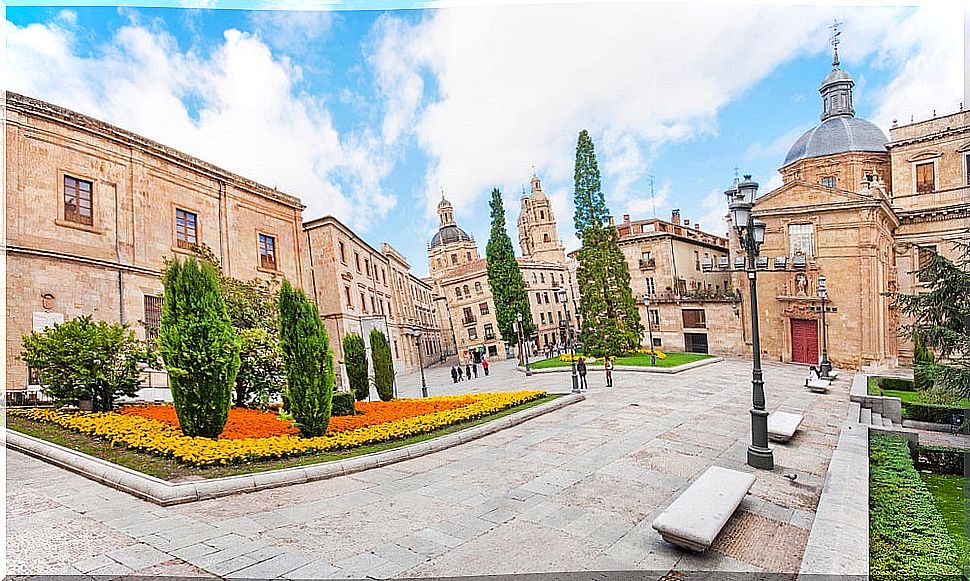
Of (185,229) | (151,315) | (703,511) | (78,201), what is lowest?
(703,511)

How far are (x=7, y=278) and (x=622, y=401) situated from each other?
34.7ft

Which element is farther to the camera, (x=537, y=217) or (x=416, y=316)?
(x=537, y=217)

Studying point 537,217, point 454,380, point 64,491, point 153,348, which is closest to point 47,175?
point 153,348

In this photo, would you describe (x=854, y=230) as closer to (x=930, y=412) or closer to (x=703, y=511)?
(x=930, y=412)

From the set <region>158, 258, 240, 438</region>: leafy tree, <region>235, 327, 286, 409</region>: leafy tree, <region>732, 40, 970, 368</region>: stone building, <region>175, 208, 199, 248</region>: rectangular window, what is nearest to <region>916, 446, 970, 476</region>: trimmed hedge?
<region>158, 258, 240, 438</region>: leafy tree

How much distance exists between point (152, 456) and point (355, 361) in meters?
5.60

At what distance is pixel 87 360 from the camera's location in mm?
7016

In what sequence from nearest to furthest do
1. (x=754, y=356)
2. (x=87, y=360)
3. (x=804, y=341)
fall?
(x=754, y=356)
(x=87, y=360)
(x=804, y=341)

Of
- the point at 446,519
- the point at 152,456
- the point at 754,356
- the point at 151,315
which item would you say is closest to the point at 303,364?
the point at 152,456

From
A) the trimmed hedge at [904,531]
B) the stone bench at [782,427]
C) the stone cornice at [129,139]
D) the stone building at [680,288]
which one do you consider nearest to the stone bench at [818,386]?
the stone bench at [782,427]

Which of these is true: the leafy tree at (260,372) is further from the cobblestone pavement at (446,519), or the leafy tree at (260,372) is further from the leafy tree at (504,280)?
the leafy tree at (504,280)

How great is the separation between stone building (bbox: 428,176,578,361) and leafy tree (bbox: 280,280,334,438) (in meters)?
4.27

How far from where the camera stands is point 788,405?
11289mm

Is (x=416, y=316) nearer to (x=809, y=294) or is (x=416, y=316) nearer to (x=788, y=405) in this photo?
(x=788, y=405)
